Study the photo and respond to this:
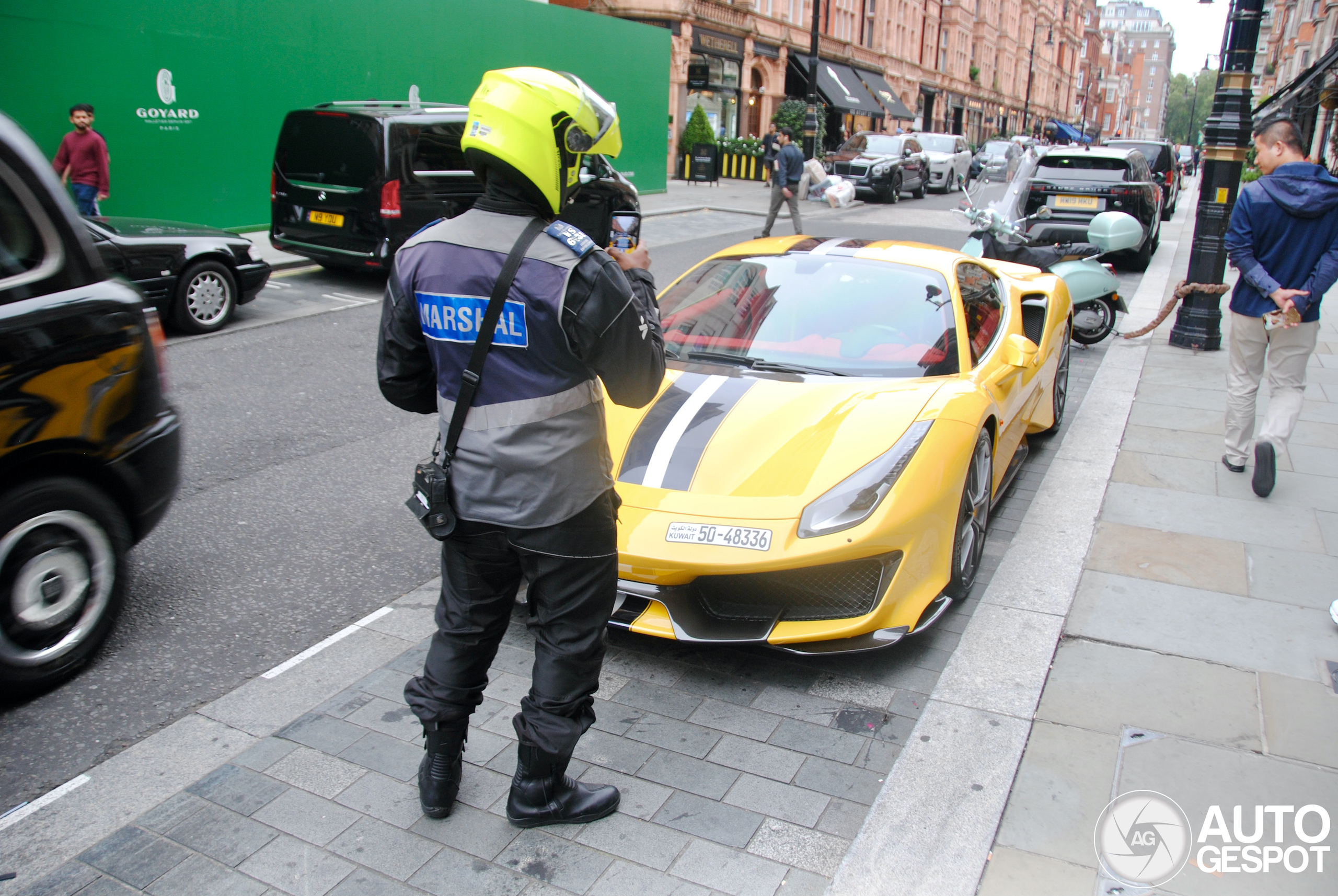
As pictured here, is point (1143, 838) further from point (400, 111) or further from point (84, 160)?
point (84, 160)

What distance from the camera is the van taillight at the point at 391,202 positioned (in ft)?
33.5

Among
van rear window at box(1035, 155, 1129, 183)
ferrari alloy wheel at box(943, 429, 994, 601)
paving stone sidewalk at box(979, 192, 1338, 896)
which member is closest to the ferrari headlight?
ferrari alloy wheel at box(943, 429, 994, 601)

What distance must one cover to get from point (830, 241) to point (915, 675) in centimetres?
243

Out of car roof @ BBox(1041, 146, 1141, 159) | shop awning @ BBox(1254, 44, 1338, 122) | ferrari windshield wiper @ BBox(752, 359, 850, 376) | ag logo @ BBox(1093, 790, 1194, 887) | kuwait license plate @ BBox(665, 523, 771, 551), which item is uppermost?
shop awning @ BBox(1254, 44, 1338, 122)

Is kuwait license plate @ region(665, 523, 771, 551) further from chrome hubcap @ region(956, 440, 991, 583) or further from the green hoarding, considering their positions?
the green hoarding

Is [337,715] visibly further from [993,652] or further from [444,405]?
[993,652]

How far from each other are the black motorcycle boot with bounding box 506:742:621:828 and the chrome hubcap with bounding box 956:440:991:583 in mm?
1824

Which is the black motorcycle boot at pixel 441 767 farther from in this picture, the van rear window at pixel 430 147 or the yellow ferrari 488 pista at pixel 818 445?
the van rear window at pixel 430 147

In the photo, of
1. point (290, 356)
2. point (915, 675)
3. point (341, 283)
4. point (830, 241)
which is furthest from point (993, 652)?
point (341, 283)

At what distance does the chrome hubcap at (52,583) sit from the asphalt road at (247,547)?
17 centimetres

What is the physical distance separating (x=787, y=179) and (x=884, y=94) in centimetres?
3227

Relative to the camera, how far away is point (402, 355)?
2.54 m

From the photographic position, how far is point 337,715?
3186 mm

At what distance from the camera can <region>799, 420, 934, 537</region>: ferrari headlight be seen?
334 centimetres
